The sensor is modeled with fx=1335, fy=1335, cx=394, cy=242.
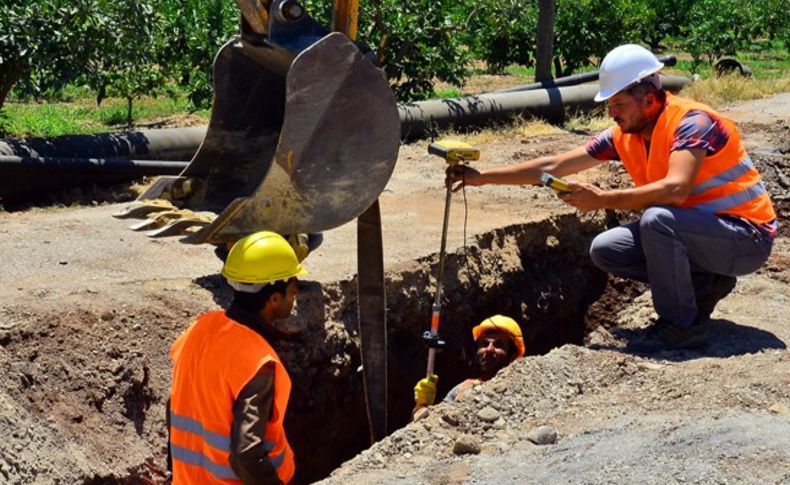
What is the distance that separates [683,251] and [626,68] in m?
1.00

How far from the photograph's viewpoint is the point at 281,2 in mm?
5781

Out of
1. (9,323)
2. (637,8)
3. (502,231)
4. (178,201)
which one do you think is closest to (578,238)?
(502,231)

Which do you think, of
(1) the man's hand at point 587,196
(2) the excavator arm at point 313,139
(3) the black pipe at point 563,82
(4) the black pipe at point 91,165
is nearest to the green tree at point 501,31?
(3) the black pipe at point 563,82

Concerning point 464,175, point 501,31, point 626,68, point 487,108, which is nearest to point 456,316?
point 464,175

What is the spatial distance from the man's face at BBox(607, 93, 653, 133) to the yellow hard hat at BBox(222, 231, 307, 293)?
281cm

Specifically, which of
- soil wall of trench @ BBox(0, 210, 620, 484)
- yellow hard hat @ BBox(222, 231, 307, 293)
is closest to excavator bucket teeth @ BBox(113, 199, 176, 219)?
soil wall of trench @ BBox(0, 210, 620, 484)

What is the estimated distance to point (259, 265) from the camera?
14.7ft

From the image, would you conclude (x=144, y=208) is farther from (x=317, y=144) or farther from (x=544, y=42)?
(x=544, y=42)

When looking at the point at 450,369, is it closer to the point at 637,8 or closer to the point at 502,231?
the point at 502,231

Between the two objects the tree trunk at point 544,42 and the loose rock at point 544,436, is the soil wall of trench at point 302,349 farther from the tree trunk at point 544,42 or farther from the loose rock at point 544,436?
the tree trunk at point 544,42

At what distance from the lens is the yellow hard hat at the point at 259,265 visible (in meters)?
4.48

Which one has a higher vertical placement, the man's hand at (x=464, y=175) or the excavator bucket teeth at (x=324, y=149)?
the excavator bucket teeth at (x=324, y=149)

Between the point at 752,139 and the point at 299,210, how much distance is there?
303 inches

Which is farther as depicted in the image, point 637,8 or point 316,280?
point 637,8
